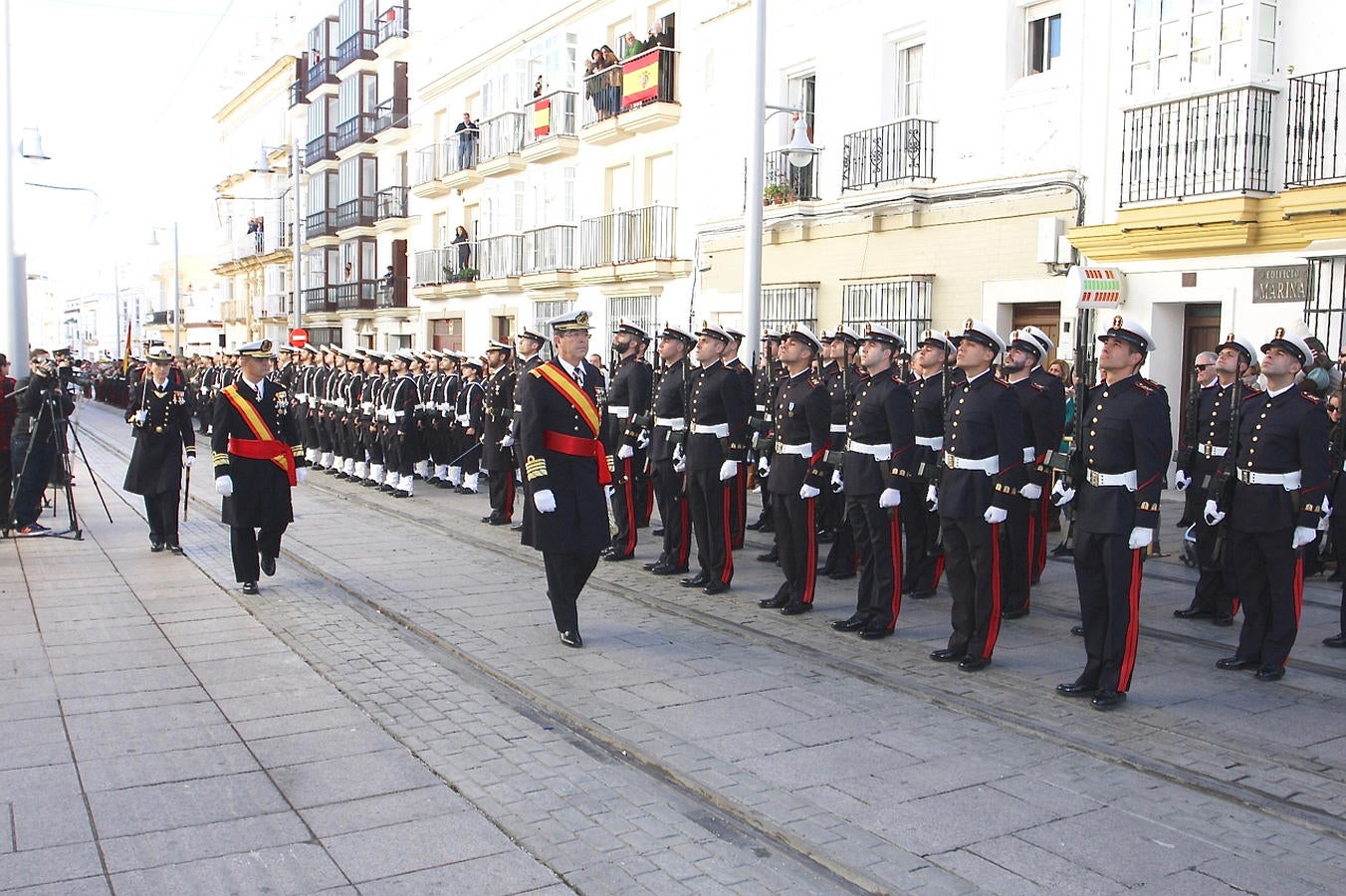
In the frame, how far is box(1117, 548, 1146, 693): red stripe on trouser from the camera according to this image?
21.5 ft

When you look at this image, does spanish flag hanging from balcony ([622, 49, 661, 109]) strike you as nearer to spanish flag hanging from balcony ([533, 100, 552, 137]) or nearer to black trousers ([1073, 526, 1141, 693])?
spanish flag hanging from balcony ([533, 100, 552, 137])

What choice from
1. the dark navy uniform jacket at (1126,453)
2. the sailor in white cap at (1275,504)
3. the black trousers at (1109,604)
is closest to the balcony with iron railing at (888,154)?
the sailor in white cap at (1275,504)

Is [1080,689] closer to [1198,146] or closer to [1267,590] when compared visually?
[1267,590]

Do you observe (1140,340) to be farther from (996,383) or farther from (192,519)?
(192,519)

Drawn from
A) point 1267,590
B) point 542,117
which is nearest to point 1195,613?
point 1267,590

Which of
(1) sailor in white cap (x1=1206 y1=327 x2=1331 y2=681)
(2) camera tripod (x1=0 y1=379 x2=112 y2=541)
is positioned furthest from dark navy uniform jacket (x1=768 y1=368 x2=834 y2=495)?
(2) camera tripod (x1=0 y1=379 x2=112 y2=541)

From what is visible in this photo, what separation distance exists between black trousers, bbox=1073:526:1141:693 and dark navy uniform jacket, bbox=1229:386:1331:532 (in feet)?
3.44

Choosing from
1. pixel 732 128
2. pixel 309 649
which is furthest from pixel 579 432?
pixel 732 128

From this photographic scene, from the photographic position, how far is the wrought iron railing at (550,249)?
27359 millimetres

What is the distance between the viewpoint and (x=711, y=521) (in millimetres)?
9508

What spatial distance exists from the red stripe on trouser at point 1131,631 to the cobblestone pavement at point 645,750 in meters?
0.16

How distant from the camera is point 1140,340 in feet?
22.1

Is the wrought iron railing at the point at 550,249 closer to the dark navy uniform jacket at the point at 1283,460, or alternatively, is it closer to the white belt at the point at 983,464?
the white belt at the point at 983,464

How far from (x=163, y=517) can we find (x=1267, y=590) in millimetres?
9256
